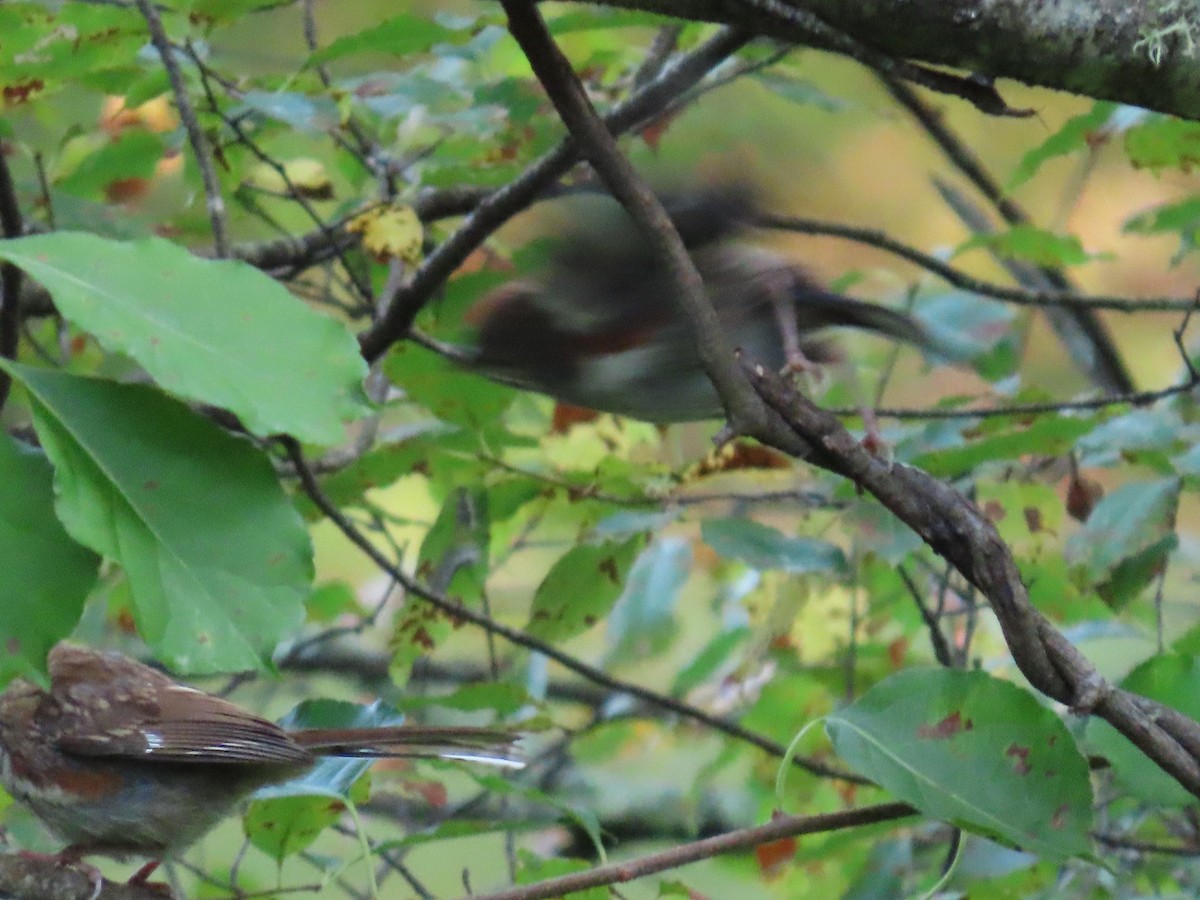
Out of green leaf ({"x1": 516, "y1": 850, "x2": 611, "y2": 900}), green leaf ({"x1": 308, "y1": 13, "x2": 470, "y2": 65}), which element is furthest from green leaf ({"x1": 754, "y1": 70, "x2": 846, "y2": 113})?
green leaf ({"x1": 516, "y1": 850, "x2": 611, "y2": 900})

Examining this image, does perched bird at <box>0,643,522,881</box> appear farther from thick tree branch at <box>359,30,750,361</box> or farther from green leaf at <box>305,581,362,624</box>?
green leaf at <box>305,581,362,624</box>

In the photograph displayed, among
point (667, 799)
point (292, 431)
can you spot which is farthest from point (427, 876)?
point (292, 431)

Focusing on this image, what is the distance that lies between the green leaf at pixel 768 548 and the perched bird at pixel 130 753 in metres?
0.38

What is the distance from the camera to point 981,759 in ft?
3.44

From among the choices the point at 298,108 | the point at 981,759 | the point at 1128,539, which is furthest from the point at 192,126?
the point at 1128,539

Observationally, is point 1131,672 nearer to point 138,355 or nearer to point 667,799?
point 138,355

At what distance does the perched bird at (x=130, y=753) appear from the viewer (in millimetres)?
1618

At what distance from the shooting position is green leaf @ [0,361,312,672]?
891 mm

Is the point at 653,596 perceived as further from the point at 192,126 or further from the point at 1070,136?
the point at 192,126

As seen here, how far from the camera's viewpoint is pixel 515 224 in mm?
1729

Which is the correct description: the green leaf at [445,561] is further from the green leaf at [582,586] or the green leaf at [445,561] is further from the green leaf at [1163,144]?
the green leaf at [1163,144]

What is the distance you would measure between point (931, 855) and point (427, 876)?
73.0 inches

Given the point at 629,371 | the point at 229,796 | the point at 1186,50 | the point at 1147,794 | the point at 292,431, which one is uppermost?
the point at 1186,50

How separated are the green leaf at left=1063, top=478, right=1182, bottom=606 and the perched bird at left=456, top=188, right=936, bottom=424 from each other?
44 cm
